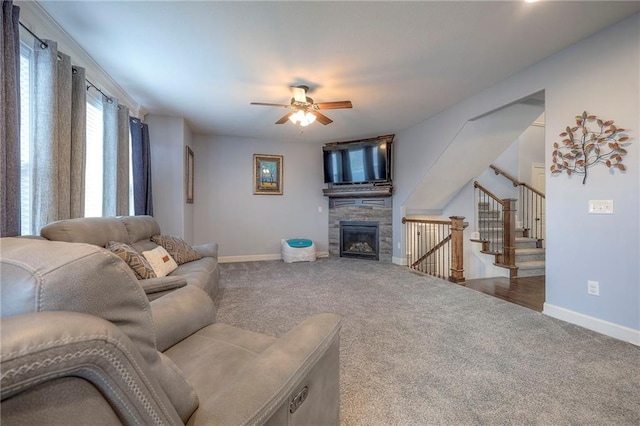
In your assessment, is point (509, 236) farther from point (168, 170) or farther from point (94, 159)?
point (94, 159)

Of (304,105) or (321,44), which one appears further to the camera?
(304,105)

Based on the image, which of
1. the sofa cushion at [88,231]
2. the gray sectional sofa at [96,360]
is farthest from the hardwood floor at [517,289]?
the sofa cushion at [88,231]

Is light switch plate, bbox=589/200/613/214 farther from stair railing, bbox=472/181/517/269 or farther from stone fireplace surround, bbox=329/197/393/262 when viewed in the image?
stone fireplace surround, bbox=329/197/393/262

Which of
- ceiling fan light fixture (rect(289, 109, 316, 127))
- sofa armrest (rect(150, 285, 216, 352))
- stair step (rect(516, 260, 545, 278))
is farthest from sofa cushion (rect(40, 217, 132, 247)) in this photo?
stair step (rect(516, 260, 545, 278))

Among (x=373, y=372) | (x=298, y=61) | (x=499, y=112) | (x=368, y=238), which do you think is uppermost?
(x=298, y=61)

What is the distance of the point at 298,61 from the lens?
2.59m

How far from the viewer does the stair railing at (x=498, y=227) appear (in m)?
4.38

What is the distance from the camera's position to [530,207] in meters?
5.78

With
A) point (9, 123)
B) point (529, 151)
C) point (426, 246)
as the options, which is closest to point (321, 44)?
point (9, 123)

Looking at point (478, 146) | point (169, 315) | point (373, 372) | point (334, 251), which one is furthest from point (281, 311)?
point (478, 146)

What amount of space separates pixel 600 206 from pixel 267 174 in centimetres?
481

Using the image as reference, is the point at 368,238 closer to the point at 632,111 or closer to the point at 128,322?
the point at 632,111

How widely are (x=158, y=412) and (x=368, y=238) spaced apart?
530 cm

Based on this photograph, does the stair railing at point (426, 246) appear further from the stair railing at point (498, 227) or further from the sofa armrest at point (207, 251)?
the sofa armrest at point (207, 251)
